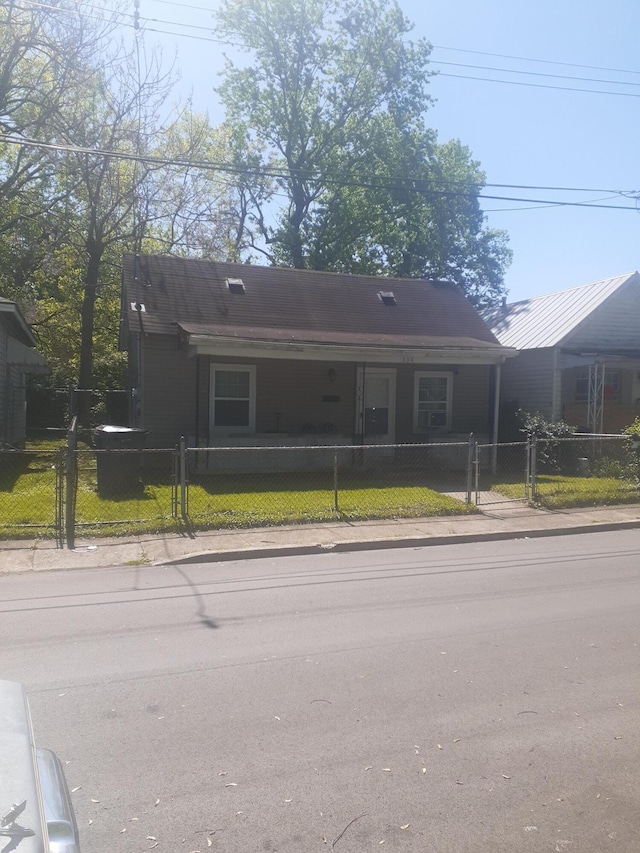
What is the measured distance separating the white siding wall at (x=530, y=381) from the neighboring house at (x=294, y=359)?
5.34 ft

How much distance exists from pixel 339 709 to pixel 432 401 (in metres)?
16.4

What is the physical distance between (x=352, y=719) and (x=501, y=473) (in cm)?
1445

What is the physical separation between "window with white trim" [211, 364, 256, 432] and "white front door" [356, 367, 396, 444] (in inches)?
115

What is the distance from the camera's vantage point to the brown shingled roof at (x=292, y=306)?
18.5 metres

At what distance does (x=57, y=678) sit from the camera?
5320mm

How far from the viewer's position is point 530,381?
71.9 feet

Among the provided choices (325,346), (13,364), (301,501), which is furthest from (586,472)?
(13,364)

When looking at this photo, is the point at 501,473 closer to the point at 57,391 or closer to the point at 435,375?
the point at 435,375

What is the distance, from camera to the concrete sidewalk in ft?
32.1

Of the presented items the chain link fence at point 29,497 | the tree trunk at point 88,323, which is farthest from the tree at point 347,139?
the chain link fence at point 29,497

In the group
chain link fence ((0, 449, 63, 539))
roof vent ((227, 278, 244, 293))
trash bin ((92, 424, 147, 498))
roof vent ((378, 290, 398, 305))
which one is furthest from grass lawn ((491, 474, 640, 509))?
roof vent ((227, 278, 244, 293))

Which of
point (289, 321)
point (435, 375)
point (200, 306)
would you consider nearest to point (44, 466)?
point (200, 306)

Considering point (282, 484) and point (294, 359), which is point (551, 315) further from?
point (282, 484)

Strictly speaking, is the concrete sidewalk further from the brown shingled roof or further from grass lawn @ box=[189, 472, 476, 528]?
the brown shingled roof
